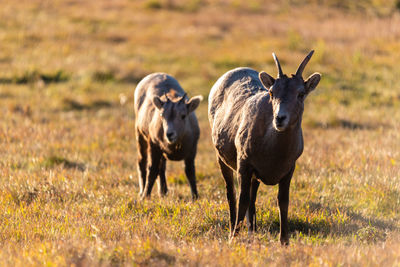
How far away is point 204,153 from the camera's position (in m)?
11.8

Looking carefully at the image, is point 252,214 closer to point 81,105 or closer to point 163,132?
point 163,132

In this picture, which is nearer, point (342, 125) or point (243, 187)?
point (243, 187)

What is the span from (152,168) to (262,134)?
140 inches

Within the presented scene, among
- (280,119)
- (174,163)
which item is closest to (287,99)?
(280,119)

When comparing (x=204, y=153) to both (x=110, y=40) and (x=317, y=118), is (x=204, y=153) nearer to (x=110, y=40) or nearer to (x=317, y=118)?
(x=317, y=118)

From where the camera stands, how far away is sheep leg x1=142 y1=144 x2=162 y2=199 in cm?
864

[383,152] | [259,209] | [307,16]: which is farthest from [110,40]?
[259,209]

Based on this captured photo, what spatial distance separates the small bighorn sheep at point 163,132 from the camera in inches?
332

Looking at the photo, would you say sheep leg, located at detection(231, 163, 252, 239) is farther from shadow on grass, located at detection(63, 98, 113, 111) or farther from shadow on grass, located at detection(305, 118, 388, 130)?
shadow on grass, located at detection(63, 98, 113, 111)

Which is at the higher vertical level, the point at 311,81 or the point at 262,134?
the point at 311,81

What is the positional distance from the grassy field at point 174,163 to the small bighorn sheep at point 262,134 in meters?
0.45

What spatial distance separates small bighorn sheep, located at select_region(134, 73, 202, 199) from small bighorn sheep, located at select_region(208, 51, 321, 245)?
1659mm

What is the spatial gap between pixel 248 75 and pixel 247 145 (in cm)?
165

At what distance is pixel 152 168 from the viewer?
8789mm
